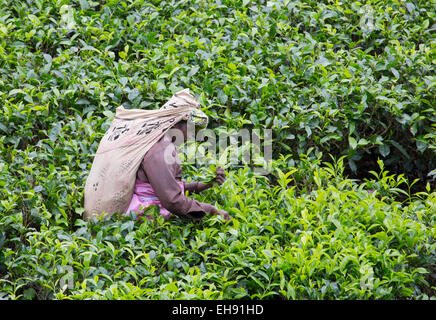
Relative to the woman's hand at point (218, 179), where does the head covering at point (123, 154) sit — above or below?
above

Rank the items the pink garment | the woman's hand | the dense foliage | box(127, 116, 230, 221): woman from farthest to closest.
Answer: the woman's hand, the pink garment, box(127, 116, 230, 221): woman, the dense foliage

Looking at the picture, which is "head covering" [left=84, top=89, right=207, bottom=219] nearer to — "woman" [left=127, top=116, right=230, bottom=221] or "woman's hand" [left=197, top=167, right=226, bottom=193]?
"woman" [left=127, top=116, right=230, bottom=221]

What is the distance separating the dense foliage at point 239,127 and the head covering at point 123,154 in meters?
0.14

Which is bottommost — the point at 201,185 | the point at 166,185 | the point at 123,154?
the point at 201,185

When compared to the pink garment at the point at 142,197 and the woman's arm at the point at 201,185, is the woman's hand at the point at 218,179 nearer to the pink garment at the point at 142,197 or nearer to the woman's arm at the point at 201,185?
the woman's arm at the point at 201,185

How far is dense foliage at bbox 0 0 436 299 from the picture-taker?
3.88 metres

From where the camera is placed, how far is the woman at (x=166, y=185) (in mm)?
4113

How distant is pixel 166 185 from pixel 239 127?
1203 millimetres

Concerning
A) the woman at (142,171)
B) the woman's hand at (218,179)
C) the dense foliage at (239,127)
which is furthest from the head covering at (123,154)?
the woman's hand at (218,179)

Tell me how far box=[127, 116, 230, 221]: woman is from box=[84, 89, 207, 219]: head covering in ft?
0.17

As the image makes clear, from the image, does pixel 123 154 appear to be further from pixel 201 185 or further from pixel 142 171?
pixel 201 185

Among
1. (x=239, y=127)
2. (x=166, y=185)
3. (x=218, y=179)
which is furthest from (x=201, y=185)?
(x=239, y=127)

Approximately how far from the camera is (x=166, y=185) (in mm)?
4105

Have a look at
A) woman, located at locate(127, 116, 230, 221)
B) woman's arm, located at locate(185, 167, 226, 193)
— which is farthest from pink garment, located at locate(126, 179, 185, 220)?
woman's arm, located at locate(185, 167, 226, 193)
